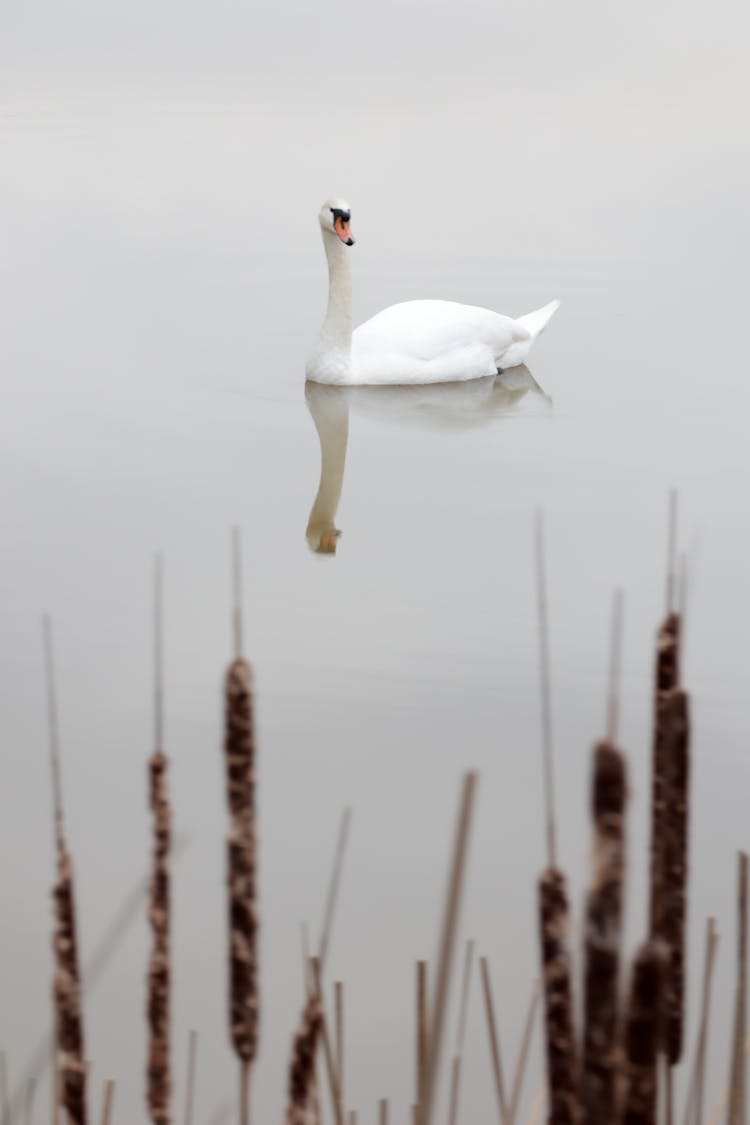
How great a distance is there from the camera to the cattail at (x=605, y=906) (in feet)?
2.51

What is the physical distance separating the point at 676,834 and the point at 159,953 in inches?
10.1

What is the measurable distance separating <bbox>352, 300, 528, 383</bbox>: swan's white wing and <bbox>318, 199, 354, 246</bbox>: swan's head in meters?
0.34

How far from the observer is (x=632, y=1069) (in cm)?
83

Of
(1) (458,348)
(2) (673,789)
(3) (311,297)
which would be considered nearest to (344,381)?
(1) (458,348)

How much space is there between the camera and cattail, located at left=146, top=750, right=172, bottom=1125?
36.1 inches

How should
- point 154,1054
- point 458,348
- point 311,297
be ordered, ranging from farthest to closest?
point 311,297 → point 458,348 → point 154,1054

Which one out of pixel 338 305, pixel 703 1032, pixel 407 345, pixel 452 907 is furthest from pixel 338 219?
pixel 452 907

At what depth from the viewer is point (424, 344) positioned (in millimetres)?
5289

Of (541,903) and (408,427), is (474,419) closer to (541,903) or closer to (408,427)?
(408,427)

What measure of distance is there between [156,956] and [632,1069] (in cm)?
23

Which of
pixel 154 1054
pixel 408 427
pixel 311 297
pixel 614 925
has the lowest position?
pixel 154 1054

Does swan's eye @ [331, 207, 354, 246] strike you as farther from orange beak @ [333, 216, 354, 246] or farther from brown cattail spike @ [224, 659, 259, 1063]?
brown cattail spike @ [224, 659, 259, 1063]

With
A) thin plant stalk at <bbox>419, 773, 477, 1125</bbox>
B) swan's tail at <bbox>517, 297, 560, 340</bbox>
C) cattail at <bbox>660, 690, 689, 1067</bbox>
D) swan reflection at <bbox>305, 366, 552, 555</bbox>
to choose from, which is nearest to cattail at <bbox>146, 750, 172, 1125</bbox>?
thin plant stalk at <bbox>419, 773, 477, 1125</bbox>

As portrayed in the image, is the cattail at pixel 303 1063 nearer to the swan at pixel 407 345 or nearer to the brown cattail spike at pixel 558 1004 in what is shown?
the brown cattail spike at pixel 558 1004
